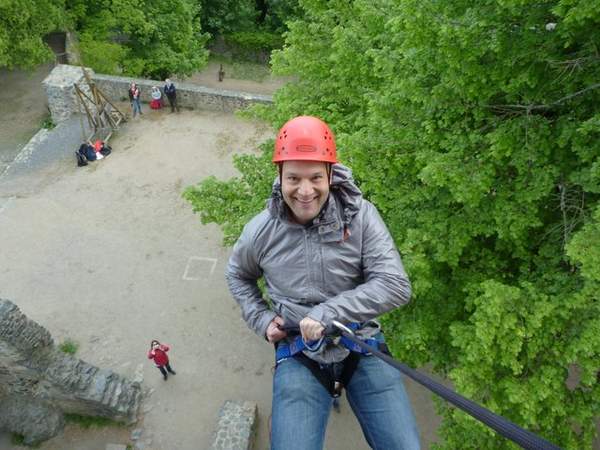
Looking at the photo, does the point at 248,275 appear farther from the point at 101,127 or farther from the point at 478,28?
the point at 101,127

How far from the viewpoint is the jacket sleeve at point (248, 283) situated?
3727 mm

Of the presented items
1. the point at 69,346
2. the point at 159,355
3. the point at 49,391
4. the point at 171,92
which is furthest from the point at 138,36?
Answer: the point at 49,391

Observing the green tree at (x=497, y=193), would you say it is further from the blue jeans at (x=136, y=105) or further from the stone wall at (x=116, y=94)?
the blue jeans at (x=136, y=105)

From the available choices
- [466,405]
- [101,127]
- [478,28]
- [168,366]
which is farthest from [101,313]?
[466,405]

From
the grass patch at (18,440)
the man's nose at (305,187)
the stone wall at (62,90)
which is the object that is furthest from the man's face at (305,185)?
the stone wall at (62,90)

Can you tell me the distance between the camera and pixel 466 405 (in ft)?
7.31

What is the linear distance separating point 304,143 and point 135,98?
1670 cm

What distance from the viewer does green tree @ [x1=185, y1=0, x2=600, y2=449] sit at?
518 cm

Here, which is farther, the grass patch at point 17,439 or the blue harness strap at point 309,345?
the grass patch at point 17,439

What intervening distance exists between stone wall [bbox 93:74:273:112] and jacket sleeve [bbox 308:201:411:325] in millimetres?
15120

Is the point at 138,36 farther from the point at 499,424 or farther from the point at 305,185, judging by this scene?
the point at 499,424

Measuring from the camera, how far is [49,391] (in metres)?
9.84

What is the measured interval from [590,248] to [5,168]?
18.7 meters

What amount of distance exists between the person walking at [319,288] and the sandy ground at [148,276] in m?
6.89
